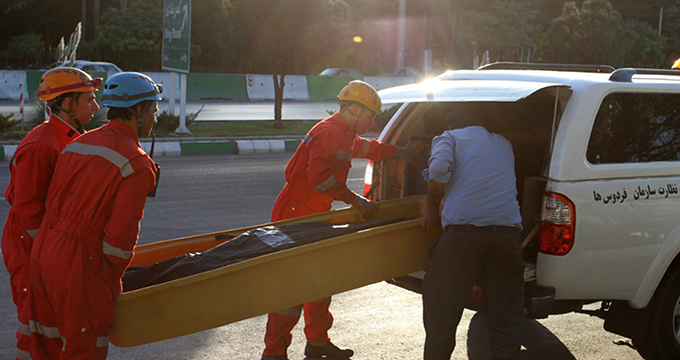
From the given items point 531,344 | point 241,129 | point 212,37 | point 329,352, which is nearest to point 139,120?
point 329,352

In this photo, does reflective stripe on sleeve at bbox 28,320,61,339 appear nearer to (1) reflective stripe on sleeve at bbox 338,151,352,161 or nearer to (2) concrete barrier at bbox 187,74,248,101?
(1) reflective stripe on sleeve at bbox 338,151,352,161

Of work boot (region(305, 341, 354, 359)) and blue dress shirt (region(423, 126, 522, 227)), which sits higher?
blue dress shirt (region(423, 126, 522, 227))

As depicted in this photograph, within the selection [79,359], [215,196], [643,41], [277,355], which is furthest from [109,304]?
[643,41]

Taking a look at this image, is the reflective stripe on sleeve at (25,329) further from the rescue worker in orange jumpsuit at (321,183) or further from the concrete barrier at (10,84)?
the concrete barrier at (10,84)

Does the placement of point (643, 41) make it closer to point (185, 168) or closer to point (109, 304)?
point (185, 168)

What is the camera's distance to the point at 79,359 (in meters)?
3.03

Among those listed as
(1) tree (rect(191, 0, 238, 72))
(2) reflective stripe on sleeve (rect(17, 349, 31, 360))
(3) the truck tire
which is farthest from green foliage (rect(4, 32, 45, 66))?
(3) the truck tire

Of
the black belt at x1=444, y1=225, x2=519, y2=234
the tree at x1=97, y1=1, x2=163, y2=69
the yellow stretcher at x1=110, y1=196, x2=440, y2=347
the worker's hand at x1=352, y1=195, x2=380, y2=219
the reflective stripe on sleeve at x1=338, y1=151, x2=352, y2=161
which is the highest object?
the tree at x1=97, y1=1, x2=163, y2=69

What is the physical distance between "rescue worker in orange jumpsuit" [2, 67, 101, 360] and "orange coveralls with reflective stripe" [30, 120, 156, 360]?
26 cm

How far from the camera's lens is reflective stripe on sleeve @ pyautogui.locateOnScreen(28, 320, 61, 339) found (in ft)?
10.3

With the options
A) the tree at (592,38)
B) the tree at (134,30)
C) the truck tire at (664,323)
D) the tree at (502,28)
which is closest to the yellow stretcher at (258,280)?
the truck tire at (664,323)

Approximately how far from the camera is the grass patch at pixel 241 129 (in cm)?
1714

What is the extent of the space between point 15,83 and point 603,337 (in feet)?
82.5

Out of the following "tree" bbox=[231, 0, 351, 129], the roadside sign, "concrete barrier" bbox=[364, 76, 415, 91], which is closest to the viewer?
the roadside sign
